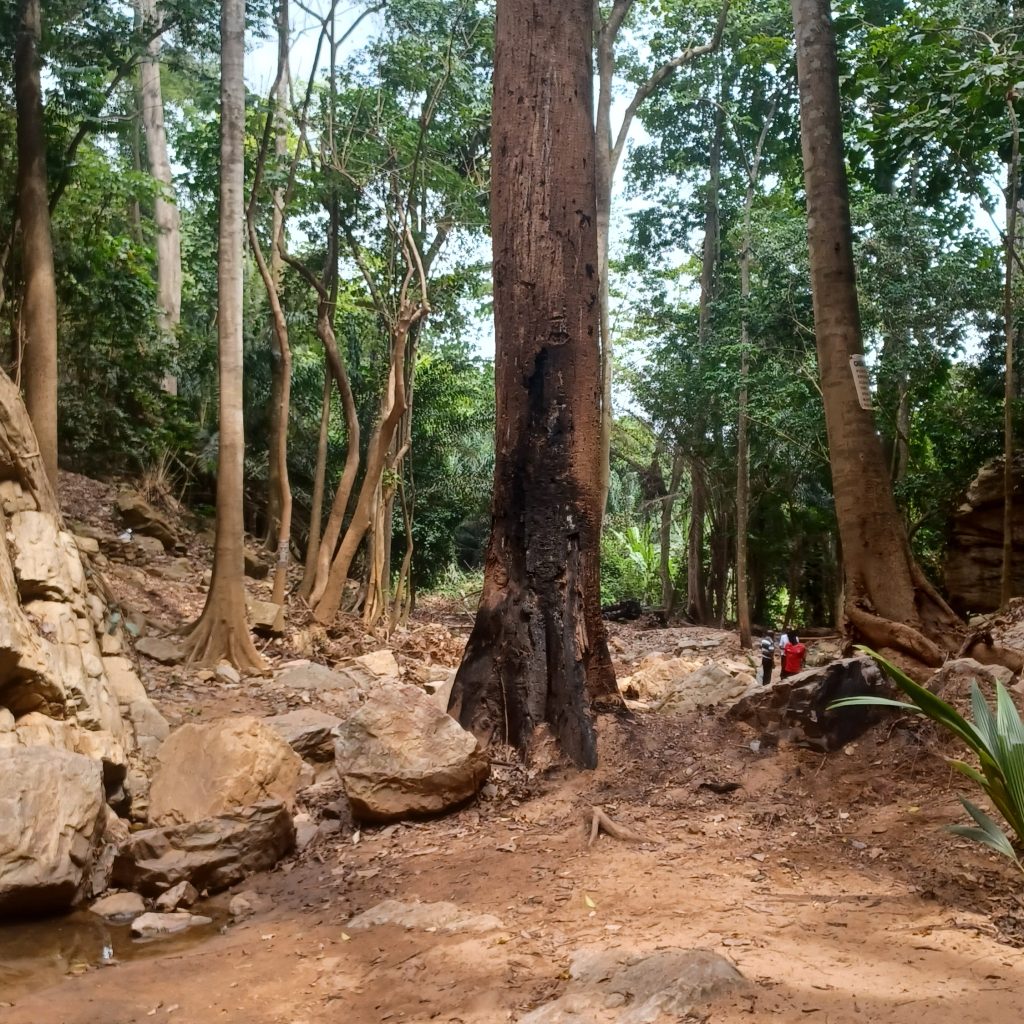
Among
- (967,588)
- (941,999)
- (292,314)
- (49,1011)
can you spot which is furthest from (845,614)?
(292,314)

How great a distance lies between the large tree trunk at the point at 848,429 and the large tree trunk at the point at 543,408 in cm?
163

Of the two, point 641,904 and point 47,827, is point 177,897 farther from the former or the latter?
point 641,904

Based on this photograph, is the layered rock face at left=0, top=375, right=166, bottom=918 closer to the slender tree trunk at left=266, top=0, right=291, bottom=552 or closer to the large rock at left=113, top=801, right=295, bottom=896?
the large rock at left=113, top=801, right=295, bottom=896

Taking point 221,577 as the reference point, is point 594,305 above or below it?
above

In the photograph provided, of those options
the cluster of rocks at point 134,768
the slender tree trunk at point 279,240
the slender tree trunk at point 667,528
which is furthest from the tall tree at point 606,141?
the cluster of rocks at point 134,768

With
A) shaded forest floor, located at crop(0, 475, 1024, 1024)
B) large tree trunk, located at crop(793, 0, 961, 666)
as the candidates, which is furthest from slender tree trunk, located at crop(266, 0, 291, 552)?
shaded forest floor, located at crop(0, 475, 1024, 1024)

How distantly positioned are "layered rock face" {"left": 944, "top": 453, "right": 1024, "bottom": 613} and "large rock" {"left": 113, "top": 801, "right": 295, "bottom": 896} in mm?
12557

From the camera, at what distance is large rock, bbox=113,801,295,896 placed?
4578mm

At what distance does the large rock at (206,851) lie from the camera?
4578 mm

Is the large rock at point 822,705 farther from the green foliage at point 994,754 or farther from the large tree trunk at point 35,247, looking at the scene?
the large tree trunk at point 35,247

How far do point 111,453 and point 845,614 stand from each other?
14.0 metres

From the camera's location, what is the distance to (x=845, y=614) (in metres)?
5.71

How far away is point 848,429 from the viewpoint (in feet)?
18.8

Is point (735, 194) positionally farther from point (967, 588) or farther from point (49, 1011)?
point (49, 1011)
